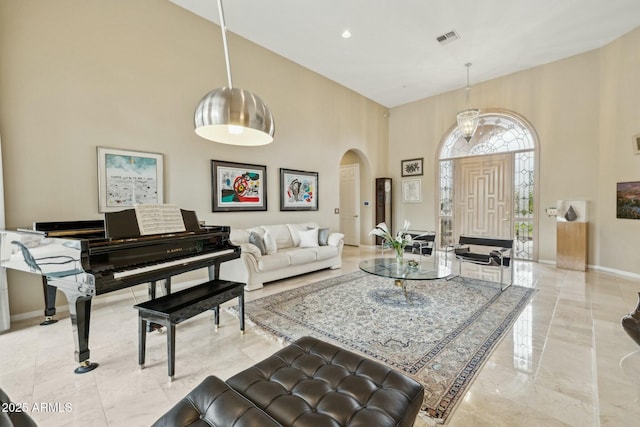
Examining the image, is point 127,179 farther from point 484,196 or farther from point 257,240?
point 484,196

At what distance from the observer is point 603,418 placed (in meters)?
1.56

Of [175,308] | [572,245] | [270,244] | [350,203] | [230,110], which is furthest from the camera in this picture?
[350,203]

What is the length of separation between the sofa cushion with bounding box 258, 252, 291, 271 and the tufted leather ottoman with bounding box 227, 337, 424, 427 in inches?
98.8

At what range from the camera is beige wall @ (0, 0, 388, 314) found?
294 centimetres

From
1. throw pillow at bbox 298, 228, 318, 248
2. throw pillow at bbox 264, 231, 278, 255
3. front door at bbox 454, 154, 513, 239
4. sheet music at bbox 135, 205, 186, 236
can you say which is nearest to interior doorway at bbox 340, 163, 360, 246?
front door at bbox 454, 154, 513, 239

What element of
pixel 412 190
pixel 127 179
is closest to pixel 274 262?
pixel 127 179

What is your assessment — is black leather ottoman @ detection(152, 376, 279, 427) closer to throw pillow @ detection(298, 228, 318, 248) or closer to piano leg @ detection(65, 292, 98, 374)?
piano leg @ detection(65, 292, 98, 374)

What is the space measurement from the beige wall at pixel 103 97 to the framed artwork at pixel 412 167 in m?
3.90

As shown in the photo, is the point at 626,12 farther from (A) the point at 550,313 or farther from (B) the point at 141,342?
(B) the point at 141,342

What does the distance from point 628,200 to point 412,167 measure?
4.08 metres

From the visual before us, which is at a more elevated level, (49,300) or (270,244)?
(270,244)

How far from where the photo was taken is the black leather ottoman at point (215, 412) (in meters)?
1.03

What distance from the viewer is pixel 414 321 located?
2910 mm

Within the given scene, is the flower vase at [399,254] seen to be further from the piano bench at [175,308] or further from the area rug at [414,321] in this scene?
the piano bench at [175,308]
